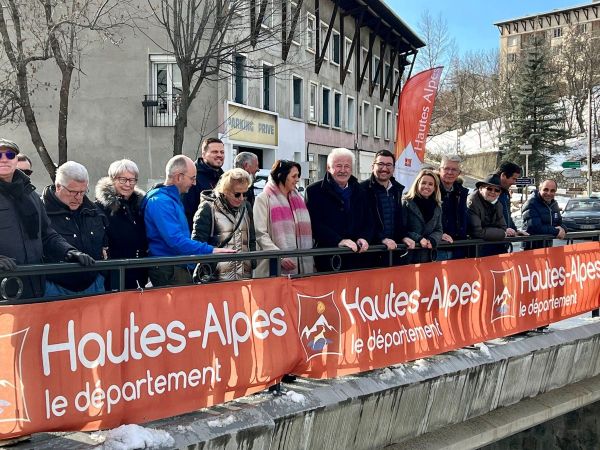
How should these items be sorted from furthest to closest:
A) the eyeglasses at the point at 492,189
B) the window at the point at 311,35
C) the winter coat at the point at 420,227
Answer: the window at the point at 311,35, the eyeglasses at the point at 492,189, the winter coat at the point at 420,227

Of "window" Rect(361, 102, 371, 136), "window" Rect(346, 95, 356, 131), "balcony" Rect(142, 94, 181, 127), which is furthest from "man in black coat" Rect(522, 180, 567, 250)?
"window" Rect(361, 102, 371, 136)

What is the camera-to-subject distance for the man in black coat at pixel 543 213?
7582mm

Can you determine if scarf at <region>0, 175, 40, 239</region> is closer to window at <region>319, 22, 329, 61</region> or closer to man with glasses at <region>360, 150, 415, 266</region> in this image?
man with glasses at <region>360, 150, 415, 266</region>

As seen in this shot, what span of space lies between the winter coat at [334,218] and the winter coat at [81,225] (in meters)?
1.72

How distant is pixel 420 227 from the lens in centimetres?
590

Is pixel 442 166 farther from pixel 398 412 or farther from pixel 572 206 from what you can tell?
pixel 572 206

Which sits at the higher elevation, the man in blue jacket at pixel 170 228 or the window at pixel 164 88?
the window at pixel 164 88

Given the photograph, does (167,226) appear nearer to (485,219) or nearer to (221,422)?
(221,422)

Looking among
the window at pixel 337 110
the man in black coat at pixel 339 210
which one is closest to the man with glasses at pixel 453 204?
the man in black coat at pixel 339 210

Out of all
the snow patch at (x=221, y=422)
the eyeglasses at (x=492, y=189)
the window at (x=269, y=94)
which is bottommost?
the snow patch at (x=221, y=422)

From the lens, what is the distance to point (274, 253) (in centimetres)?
441

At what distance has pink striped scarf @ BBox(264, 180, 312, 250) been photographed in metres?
5.16

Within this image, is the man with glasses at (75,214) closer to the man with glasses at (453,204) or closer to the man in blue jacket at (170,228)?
the man in blue jacket at (170,228)

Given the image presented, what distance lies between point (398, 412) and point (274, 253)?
4.97 ft
